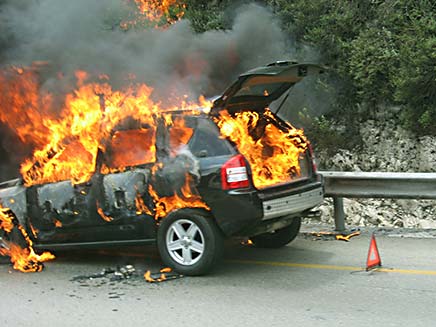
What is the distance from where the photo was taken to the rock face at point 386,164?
12.3 metres

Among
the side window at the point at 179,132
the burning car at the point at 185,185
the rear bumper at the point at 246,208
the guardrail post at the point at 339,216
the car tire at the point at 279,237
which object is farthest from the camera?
the guardrail post at the point at 339,216

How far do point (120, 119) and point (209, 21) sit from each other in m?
6.17

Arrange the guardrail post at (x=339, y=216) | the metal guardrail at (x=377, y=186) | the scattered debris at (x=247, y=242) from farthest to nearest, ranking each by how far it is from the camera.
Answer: the guardrail post at (x=339, y=216), the metal guardrail at (x=377, y=186), the scattered debris at (x=247, y=242)

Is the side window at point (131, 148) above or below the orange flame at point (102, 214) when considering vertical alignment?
above

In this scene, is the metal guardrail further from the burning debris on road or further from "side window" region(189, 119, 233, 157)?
the burning debris on road

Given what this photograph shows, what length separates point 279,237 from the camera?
7.41 meters

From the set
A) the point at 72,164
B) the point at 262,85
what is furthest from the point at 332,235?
the point at 72,164

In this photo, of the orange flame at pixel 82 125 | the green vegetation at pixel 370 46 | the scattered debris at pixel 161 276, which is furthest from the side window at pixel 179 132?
the green vegetation at pixel 370 46

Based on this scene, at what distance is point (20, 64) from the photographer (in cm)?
886

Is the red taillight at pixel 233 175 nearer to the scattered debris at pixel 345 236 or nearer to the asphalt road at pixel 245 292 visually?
the asphalt road at pixel 245 292

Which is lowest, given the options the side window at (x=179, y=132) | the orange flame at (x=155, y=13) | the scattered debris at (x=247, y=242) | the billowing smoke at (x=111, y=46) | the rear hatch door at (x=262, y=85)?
the scattered debris at (x=247, y=242)

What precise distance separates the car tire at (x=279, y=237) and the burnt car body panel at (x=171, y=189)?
67 cm

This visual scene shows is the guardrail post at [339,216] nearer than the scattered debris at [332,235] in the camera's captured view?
No

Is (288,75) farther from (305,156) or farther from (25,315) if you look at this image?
(25,315)
